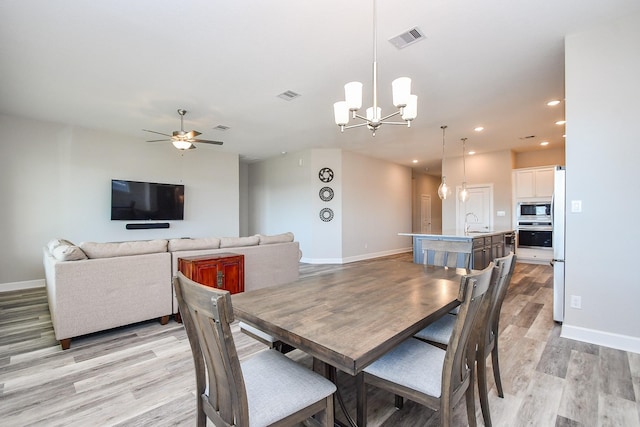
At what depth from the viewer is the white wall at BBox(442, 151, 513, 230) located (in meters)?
7.18

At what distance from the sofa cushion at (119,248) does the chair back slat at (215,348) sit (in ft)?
7.31

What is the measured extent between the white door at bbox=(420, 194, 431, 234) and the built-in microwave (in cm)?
385

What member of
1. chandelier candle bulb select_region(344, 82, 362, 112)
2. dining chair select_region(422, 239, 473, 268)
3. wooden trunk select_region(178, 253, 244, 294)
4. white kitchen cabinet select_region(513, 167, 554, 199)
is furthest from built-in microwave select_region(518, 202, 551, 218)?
wooden trunk select_region(178, 253, 244, 294)

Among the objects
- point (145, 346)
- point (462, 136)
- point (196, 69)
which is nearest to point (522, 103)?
point (462, 136)

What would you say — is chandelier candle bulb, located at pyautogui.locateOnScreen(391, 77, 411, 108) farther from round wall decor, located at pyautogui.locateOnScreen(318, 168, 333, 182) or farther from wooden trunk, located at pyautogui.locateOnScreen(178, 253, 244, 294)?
round wall decor, located at pyautogui.locateOnScreen(318, 168, 333, 182)

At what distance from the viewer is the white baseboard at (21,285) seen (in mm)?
4641

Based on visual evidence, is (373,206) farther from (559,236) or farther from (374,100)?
(374,100)

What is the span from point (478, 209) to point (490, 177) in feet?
2.87

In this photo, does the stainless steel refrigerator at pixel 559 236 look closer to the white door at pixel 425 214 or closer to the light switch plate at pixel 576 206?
the light switch plate at pixel 576 206

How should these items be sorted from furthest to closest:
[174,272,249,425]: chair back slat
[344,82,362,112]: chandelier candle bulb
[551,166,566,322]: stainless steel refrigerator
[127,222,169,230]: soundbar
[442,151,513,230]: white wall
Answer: [442,151,513,230]: white wall
[127,222,169,230]: soundbar
[551,166,566,322]: stainless steel refrigerator
[344,82,362,112]: chandelier candle bulb
[174,272,249,425]: chair back slat

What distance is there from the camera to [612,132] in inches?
99.5

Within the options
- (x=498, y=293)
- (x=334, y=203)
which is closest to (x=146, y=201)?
(x=334, y=203)

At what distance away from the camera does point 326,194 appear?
7.05 meters

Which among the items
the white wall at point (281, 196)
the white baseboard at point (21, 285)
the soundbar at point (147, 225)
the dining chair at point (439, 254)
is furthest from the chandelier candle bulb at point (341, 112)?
the white baseboard at point (21, 285)
